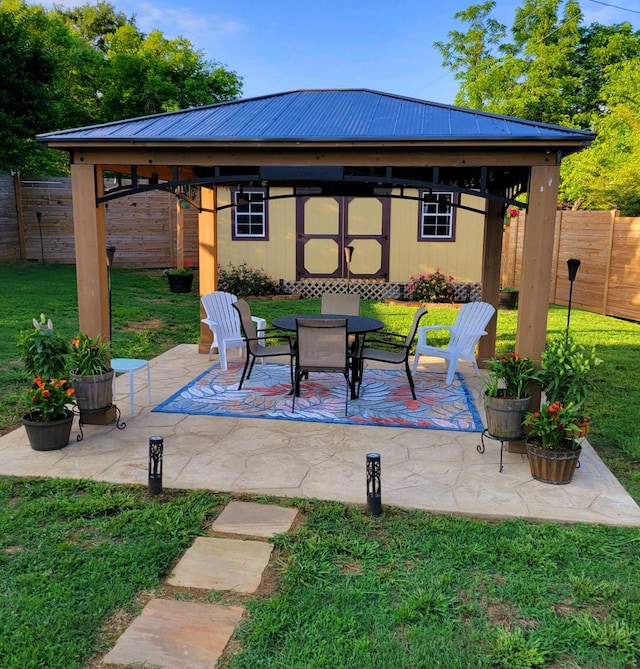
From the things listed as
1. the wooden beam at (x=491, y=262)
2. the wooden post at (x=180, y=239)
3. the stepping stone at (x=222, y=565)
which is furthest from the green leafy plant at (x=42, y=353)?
the wooden post at (x=180, y=239)

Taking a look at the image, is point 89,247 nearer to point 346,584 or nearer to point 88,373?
point 88,373

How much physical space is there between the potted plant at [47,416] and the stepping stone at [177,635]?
2219mm

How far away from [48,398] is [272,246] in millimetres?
Result: 9535

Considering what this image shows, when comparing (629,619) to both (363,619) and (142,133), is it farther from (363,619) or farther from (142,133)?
(142,133)

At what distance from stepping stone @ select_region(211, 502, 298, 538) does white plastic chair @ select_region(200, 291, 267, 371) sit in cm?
325

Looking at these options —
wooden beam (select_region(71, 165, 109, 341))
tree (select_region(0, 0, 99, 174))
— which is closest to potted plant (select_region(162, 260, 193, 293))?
tree (select_region(0, 0, 99, 174))

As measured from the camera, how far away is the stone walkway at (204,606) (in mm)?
2283

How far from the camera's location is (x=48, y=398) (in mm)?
4340

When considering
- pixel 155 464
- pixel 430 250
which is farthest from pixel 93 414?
pixel 430 250

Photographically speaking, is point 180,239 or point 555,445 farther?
point 180,239

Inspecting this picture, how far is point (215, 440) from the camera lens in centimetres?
468

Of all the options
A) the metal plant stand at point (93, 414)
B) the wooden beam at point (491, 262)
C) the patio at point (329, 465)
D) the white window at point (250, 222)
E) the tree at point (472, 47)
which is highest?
the tree at point (472, 47)

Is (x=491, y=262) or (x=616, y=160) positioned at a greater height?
(x=616, y=160)

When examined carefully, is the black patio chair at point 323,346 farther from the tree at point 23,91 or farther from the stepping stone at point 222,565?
the tree at point 23,91
